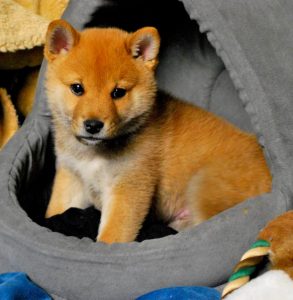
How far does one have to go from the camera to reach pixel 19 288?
1761 millimetres

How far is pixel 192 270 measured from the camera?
1851 mm

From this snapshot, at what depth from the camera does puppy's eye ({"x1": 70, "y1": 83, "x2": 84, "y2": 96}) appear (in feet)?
6.60

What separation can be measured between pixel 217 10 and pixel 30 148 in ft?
3.69

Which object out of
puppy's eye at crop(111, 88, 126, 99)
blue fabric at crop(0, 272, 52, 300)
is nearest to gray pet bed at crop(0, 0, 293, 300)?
blue fabric at crop(0, 272, 52, 300)

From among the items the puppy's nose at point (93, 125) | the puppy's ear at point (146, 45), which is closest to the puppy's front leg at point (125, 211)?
the puppy's nose at point (93, 125)

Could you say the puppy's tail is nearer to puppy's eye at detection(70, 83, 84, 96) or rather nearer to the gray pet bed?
the gray pet bed

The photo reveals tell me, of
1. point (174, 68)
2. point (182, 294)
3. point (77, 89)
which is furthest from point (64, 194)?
point (174, 68)

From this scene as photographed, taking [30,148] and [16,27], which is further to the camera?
[16,27]

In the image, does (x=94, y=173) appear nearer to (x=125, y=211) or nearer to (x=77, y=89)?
(x=125, y=211)

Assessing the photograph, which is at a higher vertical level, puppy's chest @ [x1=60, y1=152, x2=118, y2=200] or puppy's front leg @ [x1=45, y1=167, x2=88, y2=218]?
puppy's chest @ [x1=60, y1=152, x2=118, y2=200]

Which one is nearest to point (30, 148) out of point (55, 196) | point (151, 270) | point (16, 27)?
point (55, 196)

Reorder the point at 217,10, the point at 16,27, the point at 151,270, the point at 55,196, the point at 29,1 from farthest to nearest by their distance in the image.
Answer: the point at 29,1 → the point at 16,27 → the point at 55,196 → the point at 217,10 → the point at 151,270

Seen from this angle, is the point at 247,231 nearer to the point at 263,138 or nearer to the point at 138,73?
the point at 263,138

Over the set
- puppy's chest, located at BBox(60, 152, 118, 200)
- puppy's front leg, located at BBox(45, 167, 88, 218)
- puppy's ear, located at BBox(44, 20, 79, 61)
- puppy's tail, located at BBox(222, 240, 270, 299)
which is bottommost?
puppy's front leg, located at BBox(45, 167, 88, 218)
